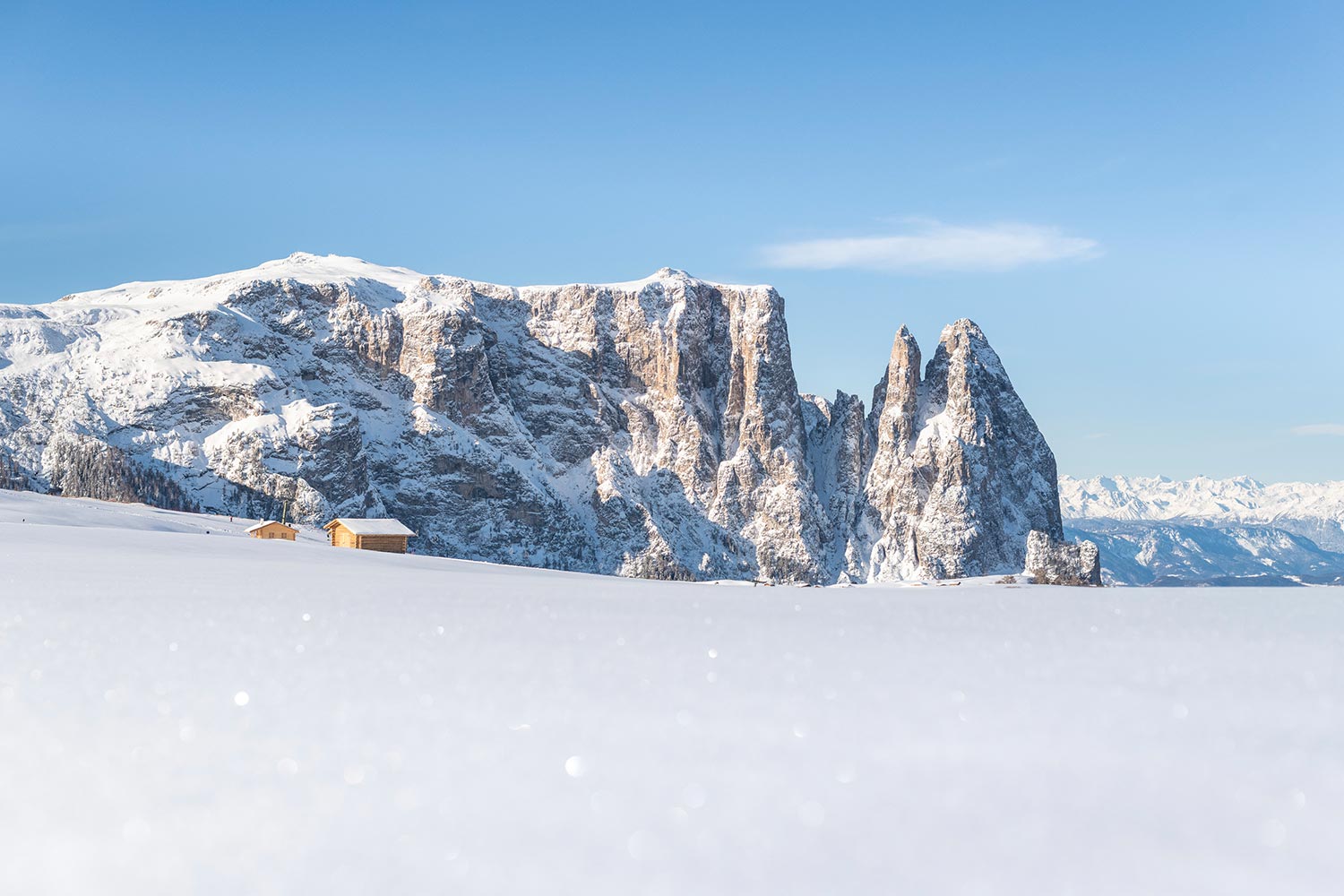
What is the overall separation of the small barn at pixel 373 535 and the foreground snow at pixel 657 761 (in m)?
99.1

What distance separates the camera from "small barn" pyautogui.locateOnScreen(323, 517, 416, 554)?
113m

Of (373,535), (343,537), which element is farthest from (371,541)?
(343,537)

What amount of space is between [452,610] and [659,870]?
12.5 metres

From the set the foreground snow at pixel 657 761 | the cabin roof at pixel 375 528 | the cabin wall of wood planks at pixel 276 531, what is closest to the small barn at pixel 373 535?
the cabin roof at pixel 375 528

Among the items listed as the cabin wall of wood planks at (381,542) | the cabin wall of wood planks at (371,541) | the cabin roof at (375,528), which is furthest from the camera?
the cabin roof at (375,528)

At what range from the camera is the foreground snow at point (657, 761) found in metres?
7.43

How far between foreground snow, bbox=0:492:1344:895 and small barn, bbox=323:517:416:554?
99120 mm

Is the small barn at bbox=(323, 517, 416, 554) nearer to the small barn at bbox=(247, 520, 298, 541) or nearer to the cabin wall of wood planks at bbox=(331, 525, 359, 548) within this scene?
the cabin wall of wood planks at bbox=(331, 525, 359, 548)

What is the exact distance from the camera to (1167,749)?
945 centimetres

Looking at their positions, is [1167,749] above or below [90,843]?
above

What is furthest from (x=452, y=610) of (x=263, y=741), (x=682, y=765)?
(x=682, y=765)

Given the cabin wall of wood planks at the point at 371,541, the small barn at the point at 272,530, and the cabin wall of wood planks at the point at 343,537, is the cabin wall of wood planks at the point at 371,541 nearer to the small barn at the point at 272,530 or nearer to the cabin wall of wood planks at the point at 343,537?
the cabin wall of wood planks at the point at 343,537

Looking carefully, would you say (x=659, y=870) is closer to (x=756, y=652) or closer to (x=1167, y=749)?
(x=1167, y=749)

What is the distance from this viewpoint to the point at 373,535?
11288 cm
